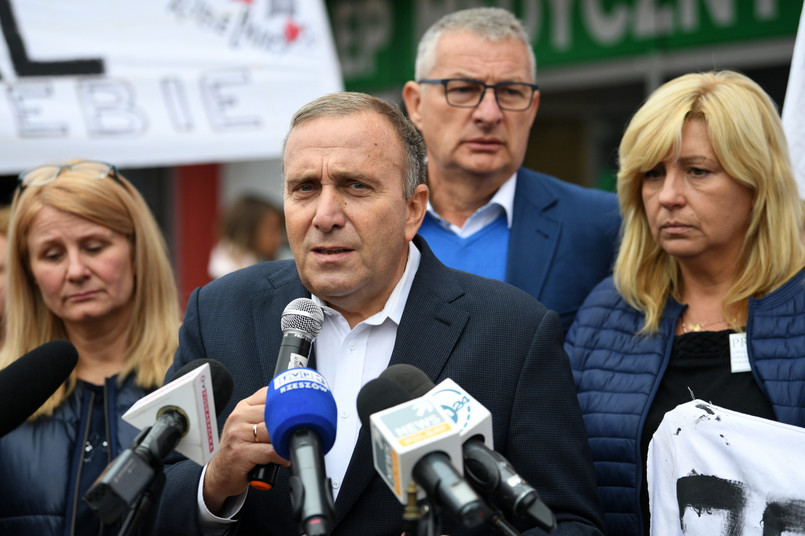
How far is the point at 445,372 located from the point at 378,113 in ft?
2.60

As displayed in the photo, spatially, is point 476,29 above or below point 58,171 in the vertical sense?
above

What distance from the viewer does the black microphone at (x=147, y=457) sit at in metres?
1.86

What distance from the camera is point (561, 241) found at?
3945 millimetres

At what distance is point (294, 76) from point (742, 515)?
342 cm

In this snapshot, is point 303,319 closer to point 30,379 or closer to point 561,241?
→ point 30,379

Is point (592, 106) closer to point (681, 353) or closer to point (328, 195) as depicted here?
point (681, 353)

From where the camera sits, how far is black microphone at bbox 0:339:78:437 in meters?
2.28

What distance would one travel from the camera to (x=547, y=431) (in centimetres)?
269

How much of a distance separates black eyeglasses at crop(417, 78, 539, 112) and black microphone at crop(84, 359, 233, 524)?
7.15 feet

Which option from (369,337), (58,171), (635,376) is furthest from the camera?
(58,171)

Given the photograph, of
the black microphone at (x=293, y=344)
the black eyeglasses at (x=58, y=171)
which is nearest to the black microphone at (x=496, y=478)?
the black microphone at (x=293, y=344)

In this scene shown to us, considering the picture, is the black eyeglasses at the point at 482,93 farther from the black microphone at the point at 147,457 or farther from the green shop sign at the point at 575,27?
the green shop sign at the point at 575,27

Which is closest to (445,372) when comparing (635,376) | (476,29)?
(635,376)

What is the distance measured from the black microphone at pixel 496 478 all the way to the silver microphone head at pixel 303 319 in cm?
41
